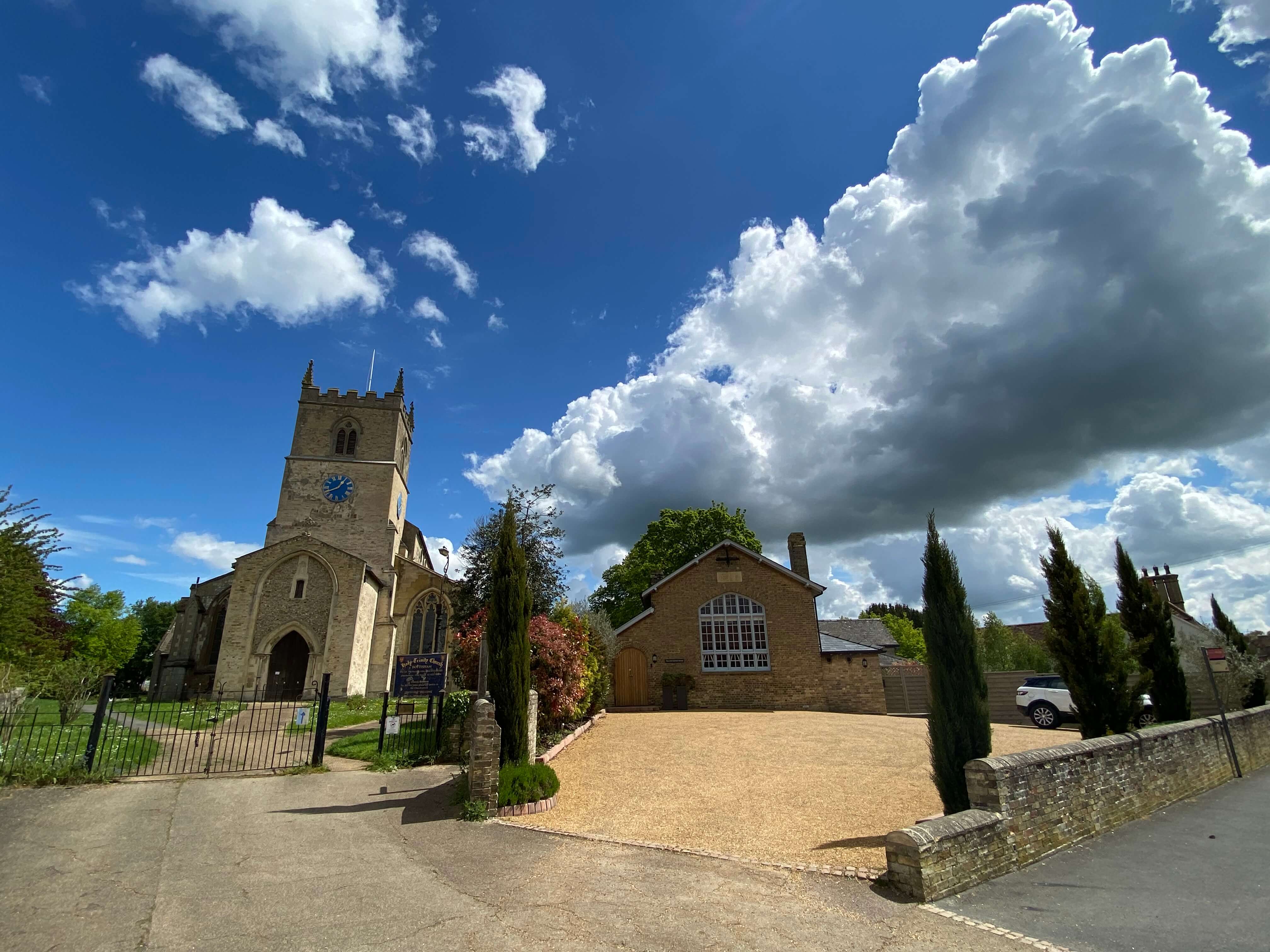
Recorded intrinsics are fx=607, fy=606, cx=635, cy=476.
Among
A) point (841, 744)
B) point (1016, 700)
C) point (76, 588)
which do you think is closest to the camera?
point (841, 744)

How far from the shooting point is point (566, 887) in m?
5.68

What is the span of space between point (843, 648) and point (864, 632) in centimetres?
1460

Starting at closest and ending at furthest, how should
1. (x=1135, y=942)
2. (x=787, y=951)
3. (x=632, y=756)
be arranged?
(x=787, y=951) → (x=1135, y=942) → (x=632, y=756)

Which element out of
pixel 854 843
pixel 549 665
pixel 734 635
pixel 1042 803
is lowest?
pixel 854 843

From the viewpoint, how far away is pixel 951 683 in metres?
7.71

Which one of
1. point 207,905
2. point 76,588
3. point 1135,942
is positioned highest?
point 76,588

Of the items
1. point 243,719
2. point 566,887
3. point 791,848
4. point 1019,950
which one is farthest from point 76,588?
point 1019,950

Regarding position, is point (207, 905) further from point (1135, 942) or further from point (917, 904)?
point (1135, 942)

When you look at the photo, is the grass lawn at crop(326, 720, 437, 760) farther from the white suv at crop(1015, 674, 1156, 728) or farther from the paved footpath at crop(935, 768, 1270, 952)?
the white suv at crop(1015, 674, 1156, 728)

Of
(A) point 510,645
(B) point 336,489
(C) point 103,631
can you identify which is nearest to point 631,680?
(A) point 510,645

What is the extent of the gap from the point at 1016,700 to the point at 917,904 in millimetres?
16751

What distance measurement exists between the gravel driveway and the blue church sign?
2.89 metres

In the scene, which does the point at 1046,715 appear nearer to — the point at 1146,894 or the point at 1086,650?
the point at 1086,650

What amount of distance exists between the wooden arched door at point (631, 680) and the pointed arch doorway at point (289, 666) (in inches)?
603
